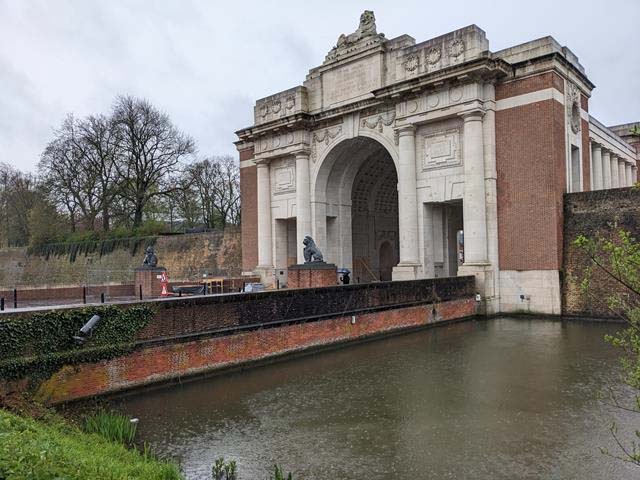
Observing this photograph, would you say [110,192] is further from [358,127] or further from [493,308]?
[493,308]

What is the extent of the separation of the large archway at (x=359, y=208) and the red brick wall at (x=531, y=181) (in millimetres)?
7178

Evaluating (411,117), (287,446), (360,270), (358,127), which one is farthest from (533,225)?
(287,446)

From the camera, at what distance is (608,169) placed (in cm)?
3148

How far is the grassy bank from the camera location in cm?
396

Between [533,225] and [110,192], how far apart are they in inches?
1354

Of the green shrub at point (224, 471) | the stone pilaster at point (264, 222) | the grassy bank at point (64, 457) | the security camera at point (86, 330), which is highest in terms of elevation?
the stone pilaster at point (264, 222)

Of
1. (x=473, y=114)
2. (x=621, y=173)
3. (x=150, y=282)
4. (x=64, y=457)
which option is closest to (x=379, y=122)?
(x=473, y=114)

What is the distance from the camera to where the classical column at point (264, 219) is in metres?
29.2

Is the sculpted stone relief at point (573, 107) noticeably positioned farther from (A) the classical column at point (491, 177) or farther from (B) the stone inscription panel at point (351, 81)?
(B) the stone inscription panel at point (351, 81)

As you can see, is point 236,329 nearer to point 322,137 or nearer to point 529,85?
point 529,85

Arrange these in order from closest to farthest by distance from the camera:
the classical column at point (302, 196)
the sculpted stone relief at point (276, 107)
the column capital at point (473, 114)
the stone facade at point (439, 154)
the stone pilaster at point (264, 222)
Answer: the stone facade at point (439, 154) → the column capital at point (473, 114) → the classical column at point (302, 196) → the sculpted stone relief at point (276, 107) → the stone pilaster at point (264, 222)

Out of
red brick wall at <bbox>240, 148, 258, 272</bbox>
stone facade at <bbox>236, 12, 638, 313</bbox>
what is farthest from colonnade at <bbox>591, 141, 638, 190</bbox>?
red brick wall at <bbox>240, 148, 258, 272</bbox>

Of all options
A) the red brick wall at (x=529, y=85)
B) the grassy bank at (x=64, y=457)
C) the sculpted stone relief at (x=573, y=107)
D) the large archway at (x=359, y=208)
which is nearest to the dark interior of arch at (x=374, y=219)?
the large archway at (x=359, y=208)

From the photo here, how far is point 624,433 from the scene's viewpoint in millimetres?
6773
